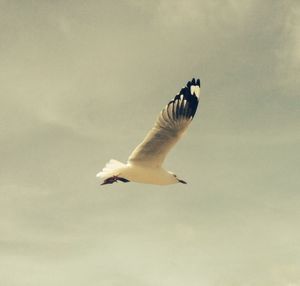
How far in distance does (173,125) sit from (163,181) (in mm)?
2488

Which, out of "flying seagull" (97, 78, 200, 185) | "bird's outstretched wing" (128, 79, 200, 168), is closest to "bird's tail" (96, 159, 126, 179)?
"flying seagull" (97, 78, 200, 185)

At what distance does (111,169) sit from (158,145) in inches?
81.0

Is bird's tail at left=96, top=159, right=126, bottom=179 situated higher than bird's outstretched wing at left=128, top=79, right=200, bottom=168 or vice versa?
bird's outstretched wing at left=128, top=79, right=200, bottom=168

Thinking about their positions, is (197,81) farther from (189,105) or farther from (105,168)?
(105,168)

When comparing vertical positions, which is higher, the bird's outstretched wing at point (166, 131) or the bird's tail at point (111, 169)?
the bird's outstretched wing at point (166, 131)

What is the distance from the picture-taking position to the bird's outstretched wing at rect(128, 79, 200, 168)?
28562 millimetres

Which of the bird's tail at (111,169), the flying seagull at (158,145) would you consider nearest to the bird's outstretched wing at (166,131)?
the flying seagull at (158,145)

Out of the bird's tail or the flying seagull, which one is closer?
the flying seagull

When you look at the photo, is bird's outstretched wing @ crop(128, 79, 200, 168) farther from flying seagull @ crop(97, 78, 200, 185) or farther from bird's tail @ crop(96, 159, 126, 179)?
bird's tail @ crop(96, 159, 126, 179)

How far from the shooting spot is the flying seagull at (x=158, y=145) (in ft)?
93.8

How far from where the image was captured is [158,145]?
2870 cm

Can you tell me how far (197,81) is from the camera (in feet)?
98.1

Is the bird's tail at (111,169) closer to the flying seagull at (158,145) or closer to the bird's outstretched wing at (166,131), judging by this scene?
the flying seagull at (158,145)

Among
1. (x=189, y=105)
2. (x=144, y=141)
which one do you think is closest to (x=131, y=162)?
(x=144, y=141)
